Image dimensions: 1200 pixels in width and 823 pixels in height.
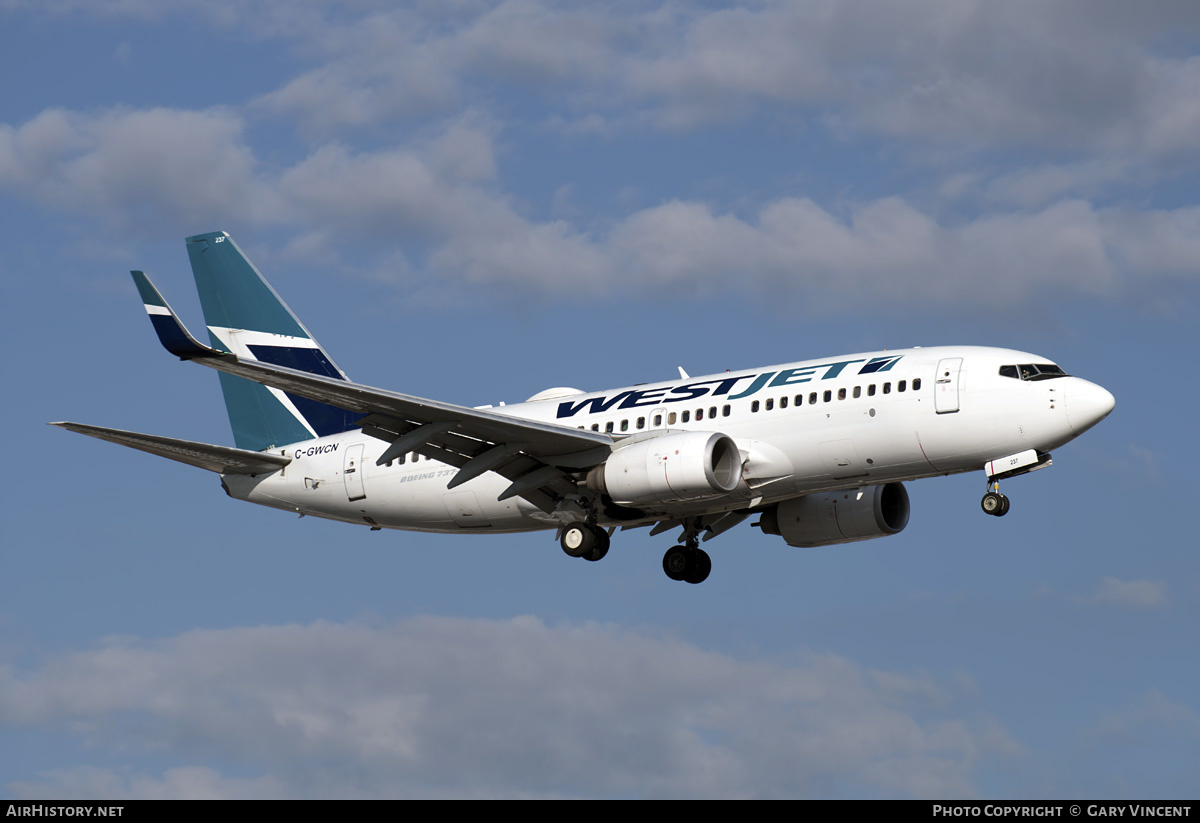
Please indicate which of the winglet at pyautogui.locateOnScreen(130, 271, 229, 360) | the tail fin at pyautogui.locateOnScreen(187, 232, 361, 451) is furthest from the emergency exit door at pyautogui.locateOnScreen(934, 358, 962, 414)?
the tail fin at pyautogui.locateOnScreen(187, 232, 361, 451)

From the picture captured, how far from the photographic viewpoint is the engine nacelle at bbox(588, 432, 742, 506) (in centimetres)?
4019

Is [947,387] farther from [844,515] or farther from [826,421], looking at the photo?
[844,515]

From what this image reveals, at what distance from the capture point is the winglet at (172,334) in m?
34.6

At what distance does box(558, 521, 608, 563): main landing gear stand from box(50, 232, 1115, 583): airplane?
49 mm

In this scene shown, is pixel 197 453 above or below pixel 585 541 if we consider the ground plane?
above

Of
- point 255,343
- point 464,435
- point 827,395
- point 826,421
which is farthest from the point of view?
point 255,343

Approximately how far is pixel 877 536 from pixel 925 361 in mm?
7873

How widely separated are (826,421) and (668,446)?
4.18 metres

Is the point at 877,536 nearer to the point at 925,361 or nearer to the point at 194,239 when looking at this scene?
the point at 925,361

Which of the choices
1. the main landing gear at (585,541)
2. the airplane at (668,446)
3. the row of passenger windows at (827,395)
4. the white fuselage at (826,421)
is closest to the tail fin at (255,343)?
the airplane at (668,446)

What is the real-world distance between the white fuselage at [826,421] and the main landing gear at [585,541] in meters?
0.67

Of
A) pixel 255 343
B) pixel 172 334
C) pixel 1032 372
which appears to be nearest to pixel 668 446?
pixel 1032 372

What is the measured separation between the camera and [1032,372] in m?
39.6
